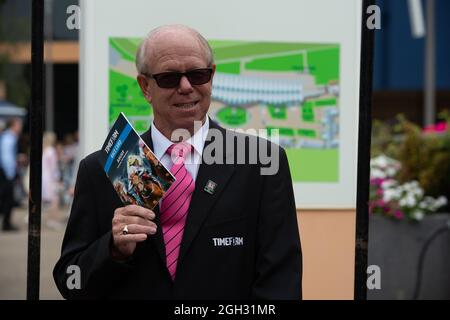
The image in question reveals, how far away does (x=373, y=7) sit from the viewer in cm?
255

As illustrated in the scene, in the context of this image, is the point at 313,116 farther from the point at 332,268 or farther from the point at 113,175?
the point at 113,175

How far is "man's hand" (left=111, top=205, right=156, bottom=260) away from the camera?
7.38 feet

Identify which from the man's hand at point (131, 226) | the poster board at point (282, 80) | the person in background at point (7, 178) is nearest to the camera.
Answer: the man's hand at point (131, 226)

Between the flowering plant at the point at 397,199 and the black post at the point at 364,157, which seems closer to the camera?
the black post at the point at 364,157

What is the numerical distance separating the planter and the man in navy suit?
13.8 ft

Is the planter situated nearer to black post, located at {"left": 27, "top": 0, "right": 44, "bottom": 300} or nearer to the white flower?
the white flower

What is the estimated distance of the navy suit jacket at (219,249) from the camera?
235 centimetres

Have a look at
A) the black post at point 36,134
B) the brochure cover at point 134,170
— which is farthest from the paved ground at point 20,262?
the brochure cover at point 134,170

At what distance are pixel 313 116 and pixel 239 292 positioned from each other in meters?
1.40

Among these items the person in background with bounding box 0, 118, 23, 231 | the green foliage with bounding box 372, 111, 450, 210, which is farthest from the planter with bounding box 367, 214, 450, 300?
the person in background with bounding box 0, 118, 23, 231

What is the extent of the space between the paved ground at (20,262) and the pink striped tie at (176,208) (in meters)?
2.74

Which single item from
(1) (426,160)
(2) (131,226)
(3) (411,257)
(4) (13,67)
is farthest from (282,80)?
(4) (13,67)

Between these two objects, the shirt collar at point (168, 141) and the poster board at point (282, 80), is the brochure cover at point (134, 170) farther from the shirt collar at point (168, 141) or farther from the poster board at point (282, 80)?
the poster board at point (282, 80)
